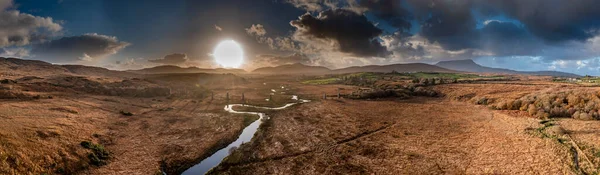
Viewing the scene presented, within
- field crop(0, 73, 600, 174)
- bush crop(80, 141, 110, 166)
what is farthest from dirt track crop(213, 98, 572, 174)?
bush crop(80, 141, 110, 166)

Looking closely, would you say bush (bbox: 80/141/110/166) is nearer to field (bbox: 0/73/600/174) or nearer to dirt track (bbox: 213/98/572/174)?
field (bbox: 0/73/600/174)

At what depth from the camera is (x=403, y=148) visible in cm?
2084

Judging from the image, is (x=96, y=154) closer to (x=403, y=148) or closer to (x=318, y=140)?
(x=318, y=140)

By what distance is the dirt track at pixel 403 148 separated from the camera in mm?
16984

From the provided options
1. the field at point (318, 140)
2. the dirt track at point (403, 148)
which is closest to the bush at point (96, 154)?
the field at point (318, 140)

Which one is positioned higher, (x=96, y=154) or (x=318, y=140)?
(x=96, y=154)

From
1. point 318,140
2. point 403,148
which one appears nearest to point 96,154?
point 318,140

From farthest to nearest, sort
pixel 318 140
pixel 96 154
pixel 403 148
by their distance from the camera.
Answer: pixel 318 140 → pixel 403 148 → pixel 96 154

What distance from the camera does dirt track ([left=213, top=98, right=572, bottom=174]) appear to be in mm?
16984

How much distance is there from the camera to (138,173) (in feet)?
55.3

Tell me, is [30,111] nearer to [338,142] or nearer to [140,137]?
[140,137]

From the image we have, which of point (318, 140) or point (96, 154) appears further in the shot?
point (318, 140)

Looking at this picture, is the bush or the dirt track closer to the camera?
the dirt track

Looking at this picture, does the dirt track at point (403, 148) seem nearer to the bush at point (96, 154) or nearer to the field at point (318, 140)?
the field at point (318, 140)
